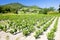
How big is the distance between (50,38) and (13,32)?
13.5 feet

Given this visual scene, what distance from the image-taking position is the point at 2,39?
966cm

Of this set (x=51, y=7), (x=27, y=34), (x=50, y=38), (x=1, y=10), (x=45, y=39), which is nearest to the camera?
(x=50, y=38)

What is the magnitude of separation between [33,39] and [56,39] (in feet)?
5.37

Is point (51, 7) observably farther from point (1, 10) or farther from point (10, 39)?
point (10, 39)

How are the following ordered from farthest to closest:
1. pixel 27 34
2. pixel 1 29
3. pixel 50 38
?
1. pixel 1 29
2. pixel 27 34
3. pixel 50 38

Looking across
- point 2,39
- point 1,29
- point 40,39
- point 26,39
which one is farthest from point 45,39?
point 1,29

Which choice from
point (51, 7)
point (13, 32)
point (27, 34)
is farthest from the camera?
point (51, 7)

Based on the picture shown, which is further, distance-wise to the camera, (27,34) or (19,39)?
(27,34)

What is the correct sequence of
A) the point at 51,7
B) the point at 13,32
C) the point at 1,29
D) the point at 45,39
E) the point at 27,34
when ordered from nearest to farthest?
the point at 45,39 → the point at 27,34 → the point at 13,32 → the point at 1,29 → the point at 51,7

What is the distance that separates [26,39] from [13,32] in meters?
2.55

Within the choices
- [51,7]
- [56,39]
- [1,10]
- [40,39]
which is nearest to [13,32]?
[40,39]

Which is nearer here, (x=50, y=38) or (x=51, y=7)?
(x=50, y=38)

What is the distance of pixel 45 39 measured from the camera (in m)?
9.59

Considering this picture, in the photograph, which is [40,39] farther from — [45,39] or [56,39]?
[56,39]
